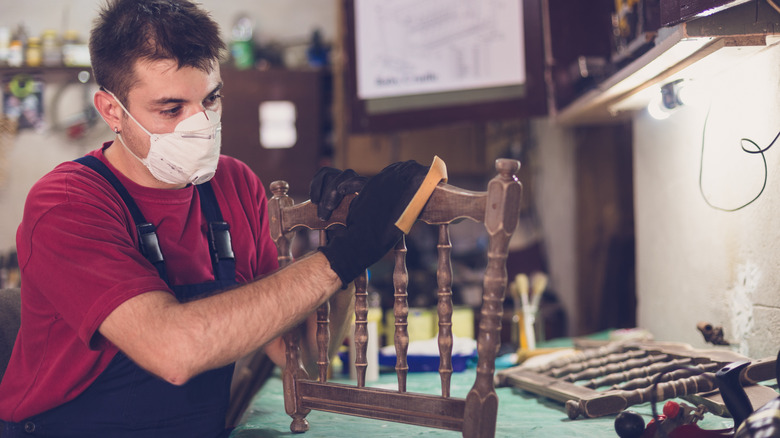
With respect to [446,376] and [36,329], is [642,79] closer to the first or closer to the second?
[446,376]

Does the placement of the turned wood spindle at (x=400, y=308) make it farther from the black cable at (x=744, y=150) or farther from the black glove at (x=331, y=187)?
the black cable at (x=744, y=150)

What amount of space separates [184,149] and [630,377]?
123cm

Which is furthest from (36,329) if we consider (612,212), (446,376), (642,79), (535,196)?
(535,196)

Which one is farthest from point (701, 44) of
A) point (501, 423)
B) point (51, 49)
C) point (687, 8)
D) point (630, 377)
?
point (51, 49)

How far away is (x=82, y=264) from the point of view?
127 centimetres

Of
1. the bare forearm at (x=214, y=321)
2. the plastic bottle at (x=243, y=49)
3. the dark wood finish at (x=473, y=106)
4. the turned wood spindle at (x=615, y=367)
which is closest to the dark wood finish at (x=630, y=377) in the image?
the turned wood spindle at (x=615, y=367)

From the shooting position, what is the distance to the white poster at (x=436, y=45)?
276cm

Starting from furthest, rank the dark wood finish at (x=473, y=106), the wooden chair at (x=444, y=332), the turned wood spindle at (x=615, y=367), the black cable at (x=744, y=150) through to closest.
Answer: the dark wood finish at (x=473, y=106) → the turned wood spindle at (x=615, y=367) → the black cable at (x=744, y=150) → the wooden chair at (x=444, y=332)

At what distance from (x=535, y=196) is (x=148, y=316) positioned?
13.1ft

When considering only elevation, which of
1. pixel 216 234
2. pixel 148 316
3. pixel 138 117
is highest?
pixel 138 117

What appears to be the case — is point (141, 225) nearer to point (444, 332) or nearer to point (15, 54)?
point (444, 332)

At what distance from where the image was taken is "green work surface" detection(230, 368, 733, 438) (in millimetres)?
1478

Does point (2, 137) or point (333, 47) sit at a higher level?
point (333, 47)

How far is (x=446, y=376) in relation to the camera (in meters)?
1.26
